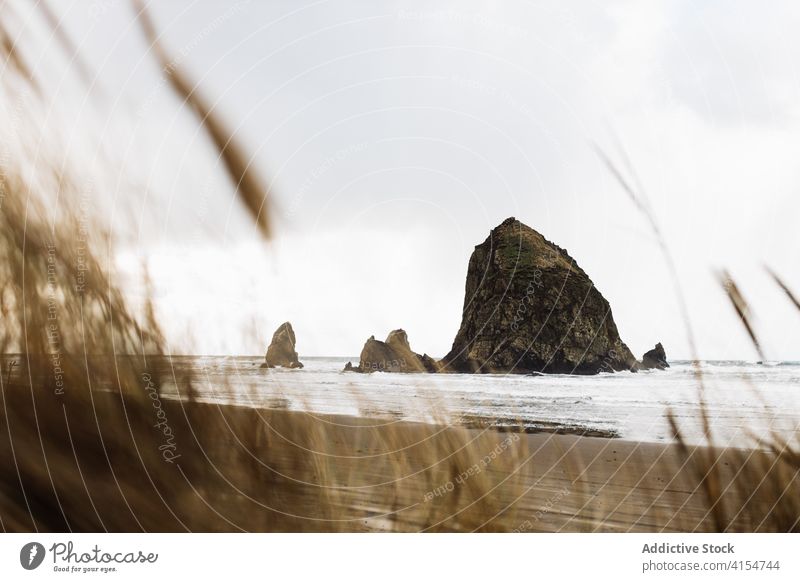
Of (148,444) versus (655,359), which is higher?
(148,444)

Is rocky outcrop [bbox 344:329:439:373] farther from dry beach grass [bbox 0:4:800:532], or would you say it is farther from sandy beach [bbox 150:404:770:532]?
dry beach grass [bbox 0:4:800:532]

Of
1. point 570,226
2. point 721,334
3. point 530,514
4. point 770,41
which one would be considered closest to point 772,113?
point 770,41

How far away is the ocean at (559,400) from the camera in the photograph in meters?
1.85

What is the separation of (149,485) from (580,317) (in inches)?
549

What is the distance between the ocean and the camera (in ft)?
6.08

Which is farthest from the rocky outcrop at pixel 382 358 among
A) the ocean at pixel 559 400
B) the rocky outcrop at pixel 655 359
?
the rocky outcrop at pixel 655 359

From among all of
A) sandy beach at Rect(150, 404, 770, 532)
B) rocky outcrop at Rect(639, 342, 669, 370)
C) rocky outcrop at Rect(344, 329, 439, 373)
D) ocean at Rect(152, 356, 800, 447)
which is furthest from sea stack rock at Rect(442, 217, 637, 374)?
sandy beach at Rect(150, 404, 770, 532)

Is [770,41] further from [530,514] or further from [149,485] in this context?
[149,485]

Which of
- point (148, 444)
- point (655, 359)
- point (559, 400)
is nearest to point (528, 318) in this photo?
point (655, 359)

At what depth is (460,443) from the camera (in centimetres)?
177

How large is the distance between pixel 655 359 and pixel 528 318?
11.1ft

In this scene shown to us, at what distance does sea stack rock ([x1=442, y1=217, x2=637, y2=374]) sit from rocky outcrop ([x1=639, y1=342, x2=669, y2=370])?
12.2 inches

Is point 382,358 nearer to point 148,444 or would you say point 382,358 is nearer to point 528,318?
point 528,318

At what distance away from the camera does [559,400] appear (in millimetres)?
7613
